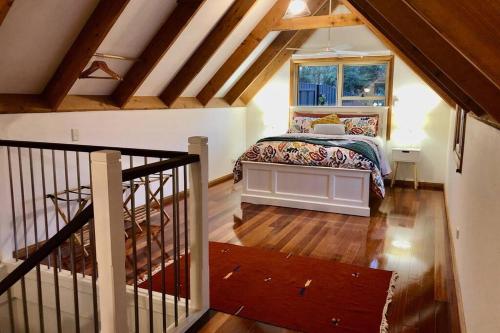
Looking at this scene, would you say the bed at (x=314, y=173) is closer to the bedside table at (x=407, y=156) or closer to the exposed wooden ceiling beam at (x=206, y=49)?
the bedside table at (x=407, y=156)

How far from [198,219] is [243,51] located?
3.72 m

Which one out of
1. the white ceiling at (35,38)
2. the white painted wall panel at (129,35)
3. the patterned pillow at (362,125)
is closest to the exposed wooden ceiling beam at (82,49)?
the white ceiling at (35,38)

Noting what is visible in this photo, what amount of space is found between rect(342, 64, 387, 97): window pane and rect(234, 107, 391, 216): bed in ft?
4.51

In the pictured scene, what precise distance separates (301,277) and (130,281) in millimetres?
1265

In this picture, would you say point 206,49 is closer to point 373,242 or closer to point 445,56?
point 373,242

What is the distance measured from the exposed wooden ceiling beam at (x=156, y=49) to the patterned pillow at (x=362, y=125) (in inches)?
131

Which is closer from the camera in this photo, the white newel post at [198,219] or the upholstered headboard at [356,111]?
the white newel post at [198,219]

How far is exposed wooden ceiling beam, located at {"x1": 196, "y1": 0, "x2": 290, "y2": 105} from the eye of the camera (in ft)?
17.1

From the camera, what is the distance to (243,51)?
546cm

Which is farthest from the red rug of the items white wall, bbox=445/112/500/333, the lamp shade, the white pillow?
the white pillow

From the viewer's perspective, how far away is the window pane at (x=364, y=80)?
6.40 m

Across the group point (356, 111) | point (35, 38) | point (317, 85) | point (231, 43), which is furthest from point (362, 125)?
point (35, 38)

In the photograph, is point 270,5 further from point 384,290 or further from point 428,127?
point 384,290

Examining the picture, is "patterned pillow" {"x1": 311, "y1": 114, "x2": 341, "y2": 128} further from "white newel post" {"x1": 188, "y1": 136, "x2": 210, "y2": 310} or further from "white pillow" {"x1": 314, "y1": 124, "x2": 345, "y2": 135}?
"white newel post" {"x1": 188, "y1": 136, "x2": 210, "y2": 310}
